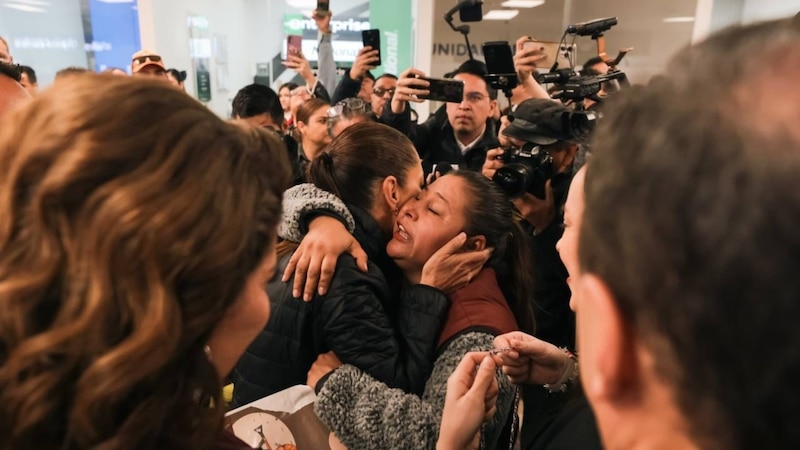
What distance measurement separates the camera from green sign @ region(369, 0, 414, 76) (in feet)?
19.2

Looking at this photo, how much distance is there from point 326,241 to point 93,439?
762 mm

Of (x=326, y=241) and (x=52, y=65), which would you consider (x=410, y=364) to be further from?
(x=52, y=65)

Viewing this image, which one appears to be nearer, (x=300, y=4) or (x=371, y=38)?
(x=371, y=38)

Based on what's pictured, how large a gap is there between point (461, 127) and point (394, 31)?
3.37 metres

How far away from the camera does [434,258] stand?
54.3 inches

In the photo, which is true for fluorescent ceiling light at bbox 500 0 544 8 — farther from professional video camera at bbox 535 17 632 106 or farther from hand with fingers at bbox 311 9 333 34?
professional video camera at bbox 535 17 632 106

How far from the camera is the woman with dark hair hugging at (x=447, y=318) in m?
1.12

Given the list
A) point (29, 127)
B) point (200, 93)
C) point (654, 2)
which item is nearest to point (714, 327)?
point (29, 127)

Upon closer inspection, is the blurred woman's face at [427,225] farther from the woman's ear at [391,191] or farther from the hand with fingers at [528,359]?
the hand with fingers at [528,359]

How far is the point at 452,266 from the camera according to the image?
1358 millimetres

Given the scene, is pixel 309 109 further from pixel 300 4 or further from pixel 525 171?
pixel 300 4

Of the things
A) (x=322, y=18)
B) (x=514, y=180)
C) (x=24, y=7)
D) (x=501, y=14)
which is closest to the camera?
(x=514, y=180)

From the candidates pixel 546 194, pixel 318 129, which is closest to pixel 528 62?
pixel 546 194

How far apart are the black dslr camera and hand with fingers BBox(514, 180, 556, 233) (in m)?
0.02
